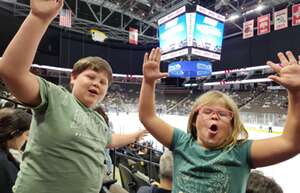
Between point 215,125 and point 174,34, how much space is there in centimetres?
955

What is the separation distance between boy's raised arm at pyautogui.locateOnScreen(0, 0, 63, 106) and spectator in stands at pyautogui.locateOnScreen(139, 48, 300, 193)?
23.3 inches

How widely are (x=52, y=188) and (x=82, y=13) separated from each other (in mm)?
17827

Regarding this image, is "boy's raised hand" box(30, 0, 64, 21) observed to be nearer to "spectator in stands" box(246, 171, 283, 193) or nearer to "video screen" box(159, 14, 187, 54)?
"spectator in stands" box(246, 171, 283, 193)

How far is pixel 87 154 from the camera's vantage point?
133 cm

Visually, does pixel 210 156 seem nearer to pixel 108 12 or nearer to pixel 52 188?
pixel 52 188

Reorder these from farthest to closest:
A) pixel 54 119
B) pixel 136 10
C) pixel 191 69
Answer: pixel 136 10 < pixel 191 69 < pixel 54 119

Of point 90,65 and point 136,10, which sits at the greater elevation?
point 136,10

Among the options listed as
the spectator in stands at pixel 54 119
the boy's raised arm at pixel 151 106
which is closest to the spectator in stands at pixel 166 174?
the boy's raised arm at pixel 151 106

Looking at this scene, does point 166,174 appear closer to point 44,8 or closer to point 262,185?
point 262,185

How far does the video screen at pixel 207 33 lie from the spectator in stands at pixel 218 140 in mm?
8716

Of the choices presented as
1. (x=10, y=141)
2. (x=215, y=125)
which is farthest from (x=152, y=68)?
(x=10, y=141)

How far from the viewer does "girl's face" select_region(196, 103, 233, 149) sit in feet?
4.22

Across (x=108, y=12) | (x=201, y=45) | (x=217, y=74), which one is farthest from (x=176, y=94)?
(x=201, y=45)

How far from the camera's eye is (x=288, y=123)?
114cm
